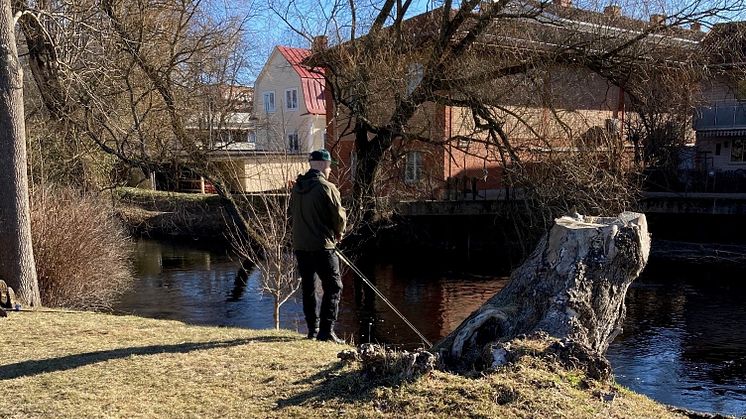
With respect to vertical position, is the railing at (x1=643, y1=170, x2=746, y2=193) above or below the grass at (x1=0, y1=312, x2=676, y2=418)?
above

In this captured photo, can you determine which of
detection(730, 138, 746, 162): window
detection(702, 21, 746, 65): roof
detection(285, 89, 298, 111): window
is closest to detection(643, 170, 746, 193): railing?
detection(730, 138, 746, 162): window

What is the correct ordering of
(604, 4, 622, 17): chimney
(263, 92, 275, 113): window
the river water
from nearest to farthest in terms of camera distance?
the river water < (604, 4, 622, 17): chimney < (263, 92, 275, 113): window

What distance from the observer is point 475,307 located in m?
17.0

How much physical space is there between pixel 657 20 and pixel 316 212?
45.6 feet

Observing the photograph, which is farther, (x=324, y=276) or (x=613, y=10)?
(x=613, y=10)

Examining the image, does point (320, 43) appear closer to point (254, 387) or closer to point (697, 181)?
point (254, 387)

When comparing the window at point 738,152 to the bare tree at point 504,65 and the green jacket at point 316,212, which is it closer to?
the bare tree at point 504,65

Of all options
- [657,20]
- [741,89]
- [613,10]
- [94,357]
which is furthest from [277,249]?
[741,89]

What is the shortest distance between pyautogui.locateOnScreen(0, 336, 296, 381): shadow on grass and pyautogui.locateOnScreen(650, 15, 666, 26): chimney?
1396cm

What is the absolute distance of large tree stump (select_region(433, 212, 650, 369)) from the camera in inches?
211

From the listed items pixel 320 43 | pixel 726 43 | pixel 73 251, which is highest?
pixel 320 43

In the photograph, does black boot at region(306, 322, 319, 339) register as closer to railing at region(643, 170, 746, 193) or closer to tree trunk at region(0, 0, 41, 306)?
tree trunk at region(0, 0, 41, 306)

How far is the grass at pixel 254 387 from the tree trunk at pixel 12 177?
3.71 meters

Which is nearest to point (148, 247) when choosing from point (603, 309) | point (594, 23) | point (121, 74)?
point (121, 74)
